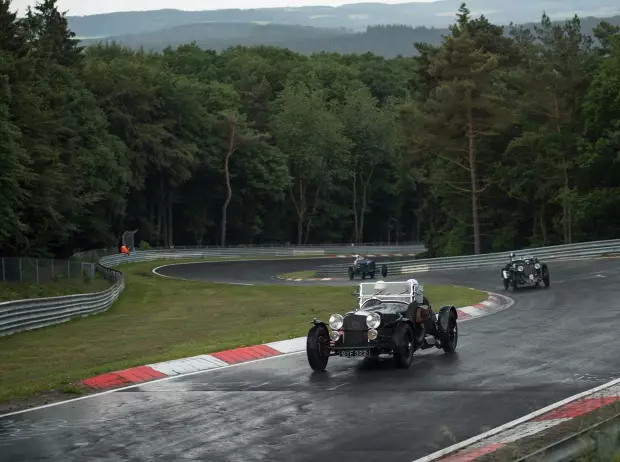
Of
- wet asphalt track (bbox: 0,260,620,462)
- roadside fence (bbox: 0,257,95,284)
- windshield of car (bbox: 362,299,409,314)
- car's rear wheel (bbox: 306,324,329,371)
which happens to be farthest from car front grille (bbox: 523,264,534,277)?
car's rear wheel (bbox: 306,324,329,371)

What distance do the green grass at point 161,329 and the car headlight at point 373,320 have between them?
14.0ft

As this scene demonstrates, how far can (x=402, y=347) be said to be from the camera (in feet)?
56.9

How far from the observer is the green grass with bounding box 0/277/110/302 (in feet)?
115

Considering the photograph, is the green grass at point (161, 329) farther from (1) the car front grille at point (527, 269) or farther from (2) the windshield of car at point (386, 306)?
(2) the windshield of car at point (386, 306)

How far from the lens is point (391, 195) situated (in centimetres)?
13650

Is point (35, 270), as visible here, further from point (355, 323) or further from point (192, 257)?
point (192, 257)

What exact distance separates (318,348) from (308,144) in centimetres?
10820

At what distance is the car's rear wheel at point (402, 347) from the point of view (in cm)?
1730

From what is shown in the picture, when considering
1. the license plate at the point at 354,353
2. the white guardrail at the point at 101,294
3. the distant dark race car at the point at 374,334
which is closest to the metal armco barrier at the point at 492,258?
the white guardrail at the point at 101,294

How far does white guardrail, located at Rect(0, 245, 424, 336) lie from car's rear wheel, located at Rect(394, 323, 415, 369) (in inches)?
592

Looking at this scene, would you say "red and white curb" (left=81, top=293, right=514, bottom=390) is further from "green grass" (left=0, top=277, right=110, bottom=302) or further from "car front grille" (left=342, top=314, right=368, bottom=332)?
"green grass" (left=0, top=277, right=110, bottom=302)

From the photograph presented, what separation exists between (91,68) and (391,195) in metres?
51.6

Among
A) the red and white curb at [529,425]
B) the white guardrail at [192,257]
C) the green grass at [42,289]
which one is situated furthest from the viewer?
the green grass at [42,289]

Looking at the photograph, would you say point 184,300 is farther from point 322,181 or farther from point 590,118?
point 322,181
